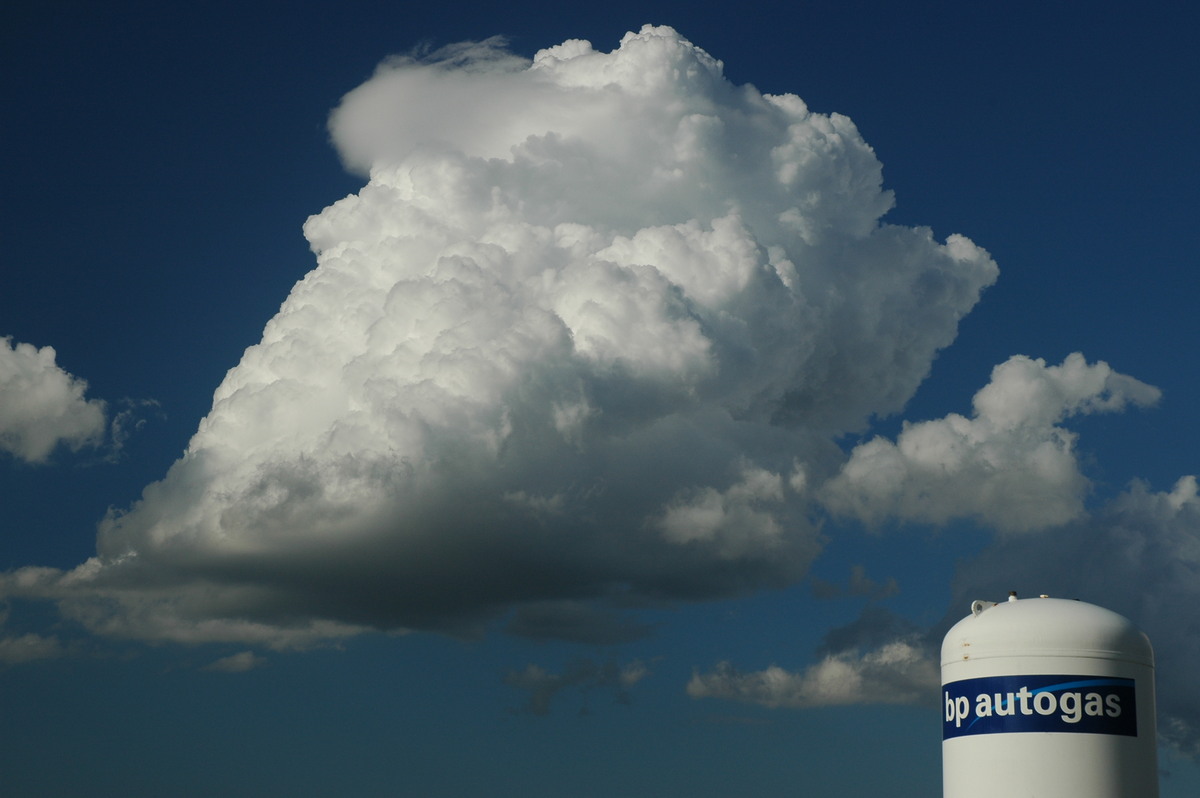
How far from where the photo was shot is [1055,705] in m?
29.9

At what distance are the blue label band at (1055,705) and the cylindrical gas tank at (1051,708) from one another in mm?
26

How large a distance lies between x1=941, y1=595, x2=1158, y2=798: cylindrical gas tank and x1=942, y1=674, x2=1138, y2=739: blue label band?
0.03 meters

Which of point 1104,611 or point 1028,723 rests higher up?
point 1104,611

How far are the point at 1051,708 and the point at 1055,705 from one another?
0.44 feet

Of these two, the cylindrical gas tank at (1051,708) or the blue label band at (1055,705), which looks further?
the blue label band at (1055,705)

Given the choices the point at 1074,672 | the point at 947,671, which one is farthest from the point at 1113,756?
the point at 947,671

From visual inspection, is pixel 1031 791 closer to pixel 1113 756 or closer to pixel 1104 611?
pixel 1113 756

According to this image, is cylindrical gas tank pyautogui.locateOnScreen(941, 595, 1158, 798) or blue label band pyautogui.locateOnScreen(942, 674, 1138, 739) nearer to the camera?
cylindrical gas tank pyautogui.locateOnScreen(941, 595, 1158, 798)

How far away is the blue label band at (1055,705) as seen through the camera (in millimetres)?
29766

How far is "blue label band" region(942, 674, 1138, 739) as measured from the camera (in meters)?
29.8

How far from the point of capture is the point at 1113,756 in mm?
29719

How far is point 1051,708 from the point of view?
2984 centimetres

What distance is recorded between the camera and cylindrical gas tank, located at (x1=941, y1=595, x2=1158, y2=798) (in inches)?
1164

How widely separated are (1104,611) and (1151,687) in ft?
7.68
